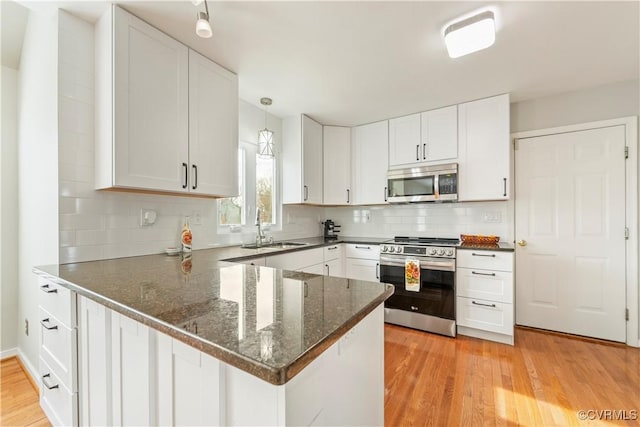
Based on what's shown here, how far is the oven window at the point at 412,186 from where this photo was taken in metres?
3.02

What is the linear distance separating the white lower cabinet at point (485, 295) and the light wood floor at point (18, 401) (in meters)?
3.20

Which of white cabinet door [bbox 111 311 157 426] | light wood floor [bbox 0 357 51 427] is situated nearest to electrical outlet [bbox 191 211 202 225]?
white cabinet door [bbox 111 311 157 426]

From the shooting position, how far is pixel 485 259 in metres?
2.59

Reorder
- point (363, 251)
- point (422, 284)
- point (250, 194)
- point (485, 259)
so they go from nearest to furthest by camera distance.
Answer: point (485, 259) < point (422, 284) < point (250, 194) < point (363, 251)

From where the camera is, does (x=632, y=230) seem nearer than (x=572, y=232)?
Yes

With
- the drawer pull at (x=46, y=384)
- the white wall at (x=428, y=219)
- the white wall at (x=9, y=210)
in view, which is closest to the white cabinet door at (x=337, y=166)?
the white wall at (x=428, y=219)

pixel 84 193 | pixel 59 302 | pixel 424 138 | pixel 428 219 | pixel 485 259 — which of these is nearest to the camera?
pixel 59 302

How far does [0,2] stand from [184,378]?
2.63 m

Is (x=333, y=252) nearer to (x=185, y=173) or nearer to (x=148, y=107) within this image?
(x=185, y=173)

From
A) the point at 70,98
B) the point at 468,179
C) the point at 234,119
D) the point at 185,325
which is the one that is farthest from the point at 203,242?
the point at 468,179

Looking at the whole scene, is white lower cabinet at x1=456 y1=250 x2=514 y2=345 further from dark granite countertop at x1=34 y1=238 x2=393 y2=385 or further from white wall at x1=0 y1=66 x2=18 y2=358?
white wall at x1=0 y1=66 x2=18 y2=358

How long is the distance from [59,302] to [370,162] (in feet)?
10.1

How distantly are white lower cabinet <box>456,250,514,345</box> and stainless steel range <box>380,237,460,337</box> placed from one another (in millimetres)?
96

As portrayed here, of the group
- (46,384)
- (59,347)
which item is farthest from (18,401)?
(59,347)
